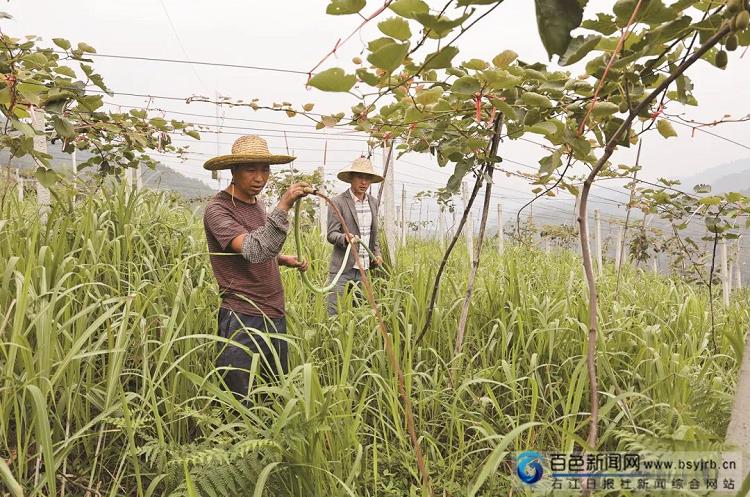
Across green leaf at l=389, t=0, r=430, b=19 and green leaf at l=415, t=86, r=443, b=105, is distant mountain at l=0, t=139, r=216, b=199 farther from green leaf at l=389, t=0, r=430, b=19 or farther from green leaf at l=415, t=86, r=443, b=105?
green leaf at l=389, t=0, r=430, b=19

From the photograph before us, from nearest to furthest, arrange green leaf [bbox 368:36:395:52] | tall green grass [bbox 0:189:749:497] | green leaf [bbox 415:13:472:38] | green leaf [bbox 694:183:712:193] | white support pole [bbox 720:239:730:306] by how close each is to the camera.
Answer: green leaf [bbox 415:13:472:38], green leaf [bbox 368:36:395:52], tall green grass [bbox 0:189:749:497], green leaf [bbox 694:183:712:193], white support pole [bbox 720:239:730:306]

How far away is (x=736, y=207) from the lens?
188cm

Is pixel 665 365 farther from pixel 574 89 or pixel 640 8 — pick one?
pixel 640 8

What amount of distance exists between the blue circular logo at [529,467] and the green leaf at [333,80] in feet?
3.57

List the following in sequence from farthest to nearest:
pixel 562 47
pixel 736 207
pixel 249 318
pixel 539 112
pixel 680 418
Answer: pixel 249 318 → pixel 736 207 → pixel 680 418 → pixel 539 112 → pixel 562 47

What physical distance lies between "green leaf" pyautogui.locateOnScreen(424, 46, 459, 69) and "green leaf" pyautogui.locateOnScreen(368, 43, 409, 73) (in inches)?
5.3

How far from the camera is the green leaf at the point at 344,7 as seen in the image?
64 cm

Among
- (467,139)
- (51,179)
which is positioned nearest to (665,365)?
(467,139)

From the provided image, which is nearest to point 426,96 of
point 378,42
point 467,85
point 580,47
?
point 467,85

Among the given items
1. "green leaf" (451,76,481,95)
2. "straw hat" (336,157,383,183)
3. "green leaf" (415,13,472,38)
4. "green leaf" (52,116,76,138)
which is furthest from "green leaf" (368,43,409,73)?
"straw hat" (336,157,383,183)

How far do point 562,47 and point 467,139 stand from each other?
93 cm

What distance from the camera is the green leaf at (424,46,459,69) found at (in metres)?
0.78

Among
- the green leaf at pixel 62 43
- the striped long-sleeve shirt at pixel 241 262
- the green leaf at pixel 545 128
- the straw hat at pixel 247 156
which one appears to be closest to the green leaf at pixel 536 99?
the green leaf at pixel 545 128

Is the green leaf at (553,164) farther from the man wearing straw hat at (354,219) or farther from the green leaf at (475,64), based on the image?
the man wearing straw hat at (354,219)
